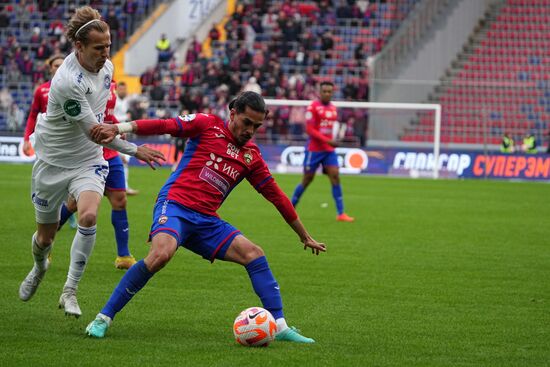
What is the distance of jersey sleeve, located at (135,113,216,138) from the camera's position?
7156mm

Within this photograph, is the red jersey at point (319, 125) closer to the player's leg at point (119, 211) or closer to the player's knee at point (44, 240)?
the player's leg at point (119, 211)

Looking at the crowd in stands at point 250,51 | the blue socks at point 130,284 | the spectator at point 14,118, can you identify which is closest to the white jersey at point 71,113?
the blue socks at point 130,284

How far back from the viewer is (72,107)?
25.1 feet

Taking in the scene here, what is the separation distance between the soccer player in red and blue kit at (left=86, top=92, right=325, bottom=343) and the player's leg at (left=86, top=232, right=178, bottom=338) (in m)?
0.01

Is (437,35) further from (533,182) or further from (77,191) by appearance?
(77,191)

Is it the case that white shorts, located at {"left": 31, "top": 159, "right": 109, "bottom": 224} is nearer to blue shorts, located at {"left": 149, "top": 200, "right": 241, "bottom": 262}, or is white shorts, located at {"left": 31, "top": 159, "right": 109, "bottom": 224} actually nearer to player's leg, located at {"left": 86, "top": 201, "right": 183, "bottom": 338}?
blue shorts, located at {"left": 149, "top": 200, "right": 241, "bottom": 262}

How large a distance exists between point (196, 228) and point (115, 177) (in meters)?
4.14

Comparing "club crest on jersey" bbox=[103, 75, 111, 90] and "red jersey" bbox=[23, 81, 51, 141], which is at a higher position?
"club crest on jersey" bbox=[103, 75, 111, 90]

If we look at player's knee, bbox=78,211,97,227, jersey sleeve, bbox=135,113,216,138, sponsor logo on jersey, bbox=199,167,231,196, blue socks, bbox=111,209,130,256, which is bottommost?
blue socks, bbox=111,209,130,256

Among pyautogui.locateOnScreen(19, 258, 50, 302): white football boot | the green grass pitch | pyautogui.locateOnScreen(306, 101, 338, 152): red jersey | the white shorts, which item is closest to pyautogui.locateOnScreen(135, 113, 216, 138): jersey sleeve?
the white shorts

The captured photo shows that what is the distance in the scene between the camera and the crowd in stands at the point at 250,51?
37.2 metres

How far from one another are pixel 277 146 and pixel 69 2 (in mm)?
15791

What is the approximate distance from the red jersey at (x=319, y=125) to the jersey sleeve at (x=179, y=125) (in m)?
10.5

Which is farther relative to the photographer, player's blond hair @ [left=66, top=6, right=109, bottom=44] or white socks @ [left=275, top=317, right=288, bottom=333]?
player's blond hair @ [left=66, top=6, right=109, bottom=44]
